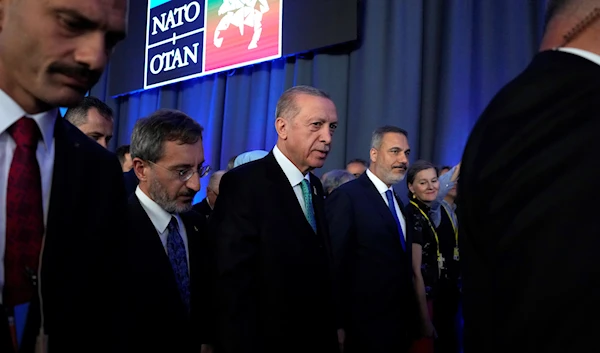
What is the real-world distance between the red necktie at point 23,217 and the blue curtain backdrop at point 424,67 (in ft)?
14.1

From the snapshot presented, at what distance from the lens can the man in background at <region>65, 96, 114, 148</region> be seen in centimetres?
229

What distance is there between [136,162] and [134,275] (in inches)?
18.3

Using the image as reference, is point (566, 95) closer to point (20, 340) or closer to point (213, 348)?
point (20, 340)

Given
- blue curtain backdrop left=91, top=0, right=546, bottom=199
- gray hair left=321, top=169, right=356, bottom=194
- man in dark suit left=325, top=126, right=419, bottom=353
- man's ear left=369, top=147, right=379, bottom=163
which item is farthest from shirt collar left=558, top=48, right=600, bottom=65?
blue curtain backdrop left=91, top=0, right=546, bottom=199

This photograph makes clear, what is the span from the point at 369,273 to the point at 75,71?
2.06 meters

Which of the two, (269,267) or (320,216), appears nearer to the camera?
(269,267)

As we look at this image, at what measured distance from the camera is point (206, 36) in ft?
20.6

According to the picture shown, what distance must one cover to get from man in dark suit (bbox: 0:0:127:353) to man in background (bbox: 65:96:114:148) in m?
1.48

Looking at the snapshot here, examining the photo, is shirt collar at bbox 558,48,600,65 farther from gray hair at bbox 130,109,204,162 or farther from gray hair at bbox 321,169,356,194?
gray hair at bbox 321,169,356,194

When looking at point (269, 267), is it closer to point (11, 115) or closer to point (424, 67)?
point (11, 115)

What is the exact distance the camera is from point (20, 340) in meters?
0.77

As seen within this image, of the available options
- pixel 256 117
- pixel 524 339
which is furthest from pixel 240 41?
pixel 524 339

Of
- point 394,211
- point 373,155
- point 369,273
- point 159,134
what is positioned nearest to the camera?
point 159,134

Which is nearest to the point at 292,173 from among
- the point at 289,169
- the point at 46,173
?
the point at 289,169
